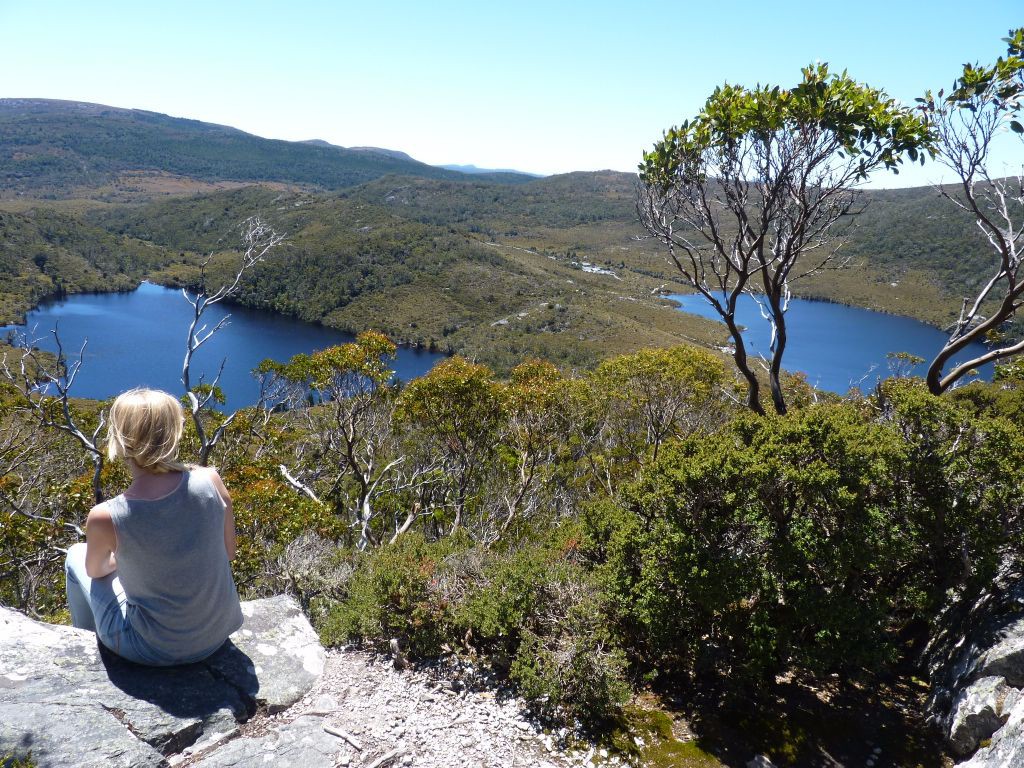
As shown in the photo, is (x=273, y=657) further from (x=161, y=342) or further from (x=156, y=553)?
(x=161, y=342)

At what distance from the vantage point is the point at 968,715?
5191 mm

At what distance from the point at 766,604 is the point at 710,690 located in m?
1.07

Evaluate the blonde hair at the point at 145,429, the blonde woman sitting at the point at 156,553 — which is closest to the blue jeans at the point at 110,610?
the blonde woman sitting at the point at 156,553

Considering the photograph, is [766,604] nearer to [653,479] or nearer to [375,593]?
[653,479]

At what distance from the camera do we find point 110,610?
3578 mm

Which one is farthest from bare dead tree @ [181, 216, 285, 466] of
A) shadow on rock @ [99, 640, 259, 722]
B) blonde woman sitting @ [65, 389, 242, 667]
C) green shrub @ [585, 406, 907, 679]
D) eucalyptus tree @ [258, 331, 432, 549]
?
green shrub @ [585, 406, 907, 679]

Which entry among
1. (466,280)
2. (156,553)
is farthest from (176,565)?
(466,280)

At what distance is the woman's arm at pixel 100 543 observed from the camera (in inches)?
125

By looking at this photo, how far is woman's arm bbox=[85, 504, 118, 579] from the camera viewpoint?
318cm

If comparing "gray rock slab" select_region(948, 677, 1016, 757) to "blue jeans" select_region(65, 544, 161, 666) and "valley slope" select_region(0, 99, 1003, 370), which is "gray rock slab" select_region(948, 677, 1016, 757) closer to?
"blue jeans" select_region(65, 544, 161, 666)

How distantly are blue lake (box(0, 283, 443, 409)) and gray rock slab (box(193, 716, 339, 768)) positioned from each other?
63.7m

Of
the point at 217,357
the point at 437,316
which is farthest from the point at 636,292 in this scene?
the point at 217,357

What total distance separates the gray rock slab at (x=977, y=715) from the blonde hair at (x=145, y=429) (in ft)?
21.8

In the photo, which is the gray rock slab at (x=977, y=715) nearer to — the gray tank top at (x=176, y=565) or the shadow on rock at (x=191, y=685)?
the shadow on rock at (x=191, y=685)
